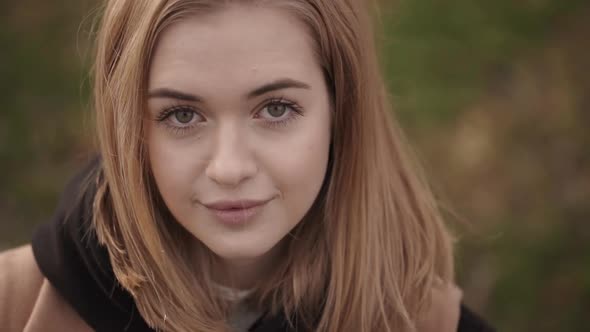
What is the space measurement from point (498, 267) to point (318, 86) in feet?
6.15

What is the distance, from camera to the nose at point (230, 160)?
1.65 meters

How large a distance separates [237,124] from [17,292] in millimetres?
775

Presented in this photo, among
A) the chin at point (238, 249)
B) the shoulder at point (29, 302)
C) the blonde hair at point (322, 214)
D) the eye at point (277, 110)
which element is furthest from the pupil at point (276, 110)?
the shoulder at point (29, 302)

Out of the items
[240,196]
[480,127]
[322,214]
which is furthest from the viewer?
[480,127]

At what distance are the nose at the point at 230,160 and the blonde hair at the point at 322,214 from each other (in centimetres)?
21

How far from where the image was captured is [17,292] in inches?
77.2

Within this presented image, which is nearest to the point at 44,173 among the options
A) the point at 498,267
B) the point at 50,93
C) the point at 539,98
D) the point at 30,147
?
the point at 30,147

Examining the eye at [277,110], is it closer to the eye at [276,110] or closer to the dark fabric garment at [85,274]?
the eye at [276,110]

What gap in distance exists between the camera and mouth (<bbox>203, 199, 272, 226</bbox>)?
1.74 meters

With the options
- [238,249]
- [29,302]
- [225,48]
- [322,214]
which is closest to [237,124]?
[225,48]

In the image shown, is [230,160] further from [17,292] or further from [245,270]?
[17,292]

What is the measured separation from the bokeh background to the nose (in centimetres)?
170

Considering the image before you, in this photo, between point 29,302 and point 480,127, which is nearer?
point 29,302

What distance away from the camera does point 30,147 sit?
12.1 ft
